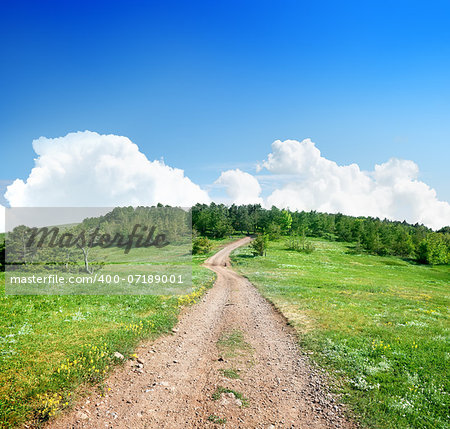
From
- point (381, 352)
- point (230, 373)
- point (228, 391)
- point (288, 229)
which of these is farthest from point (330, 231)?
point (228, 391)

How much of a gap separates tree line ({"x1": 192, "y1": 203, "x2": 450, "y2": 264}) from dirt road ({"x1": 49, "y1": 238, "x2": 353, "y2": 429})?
76738mm

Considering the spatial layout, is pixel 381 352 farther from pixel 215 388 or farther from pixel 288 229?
pixel 288 229

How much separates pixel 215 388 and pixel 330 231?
5672 inches

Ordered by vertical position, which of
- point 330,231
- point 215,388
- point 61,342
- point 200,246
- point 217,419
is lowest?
point 200,246

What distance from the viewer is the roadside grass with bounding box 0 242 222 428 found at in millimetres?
8148

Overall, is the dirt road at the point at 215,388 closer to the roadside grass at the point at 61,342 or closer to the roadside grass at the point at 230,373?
the roadside grass at the point at 230,373

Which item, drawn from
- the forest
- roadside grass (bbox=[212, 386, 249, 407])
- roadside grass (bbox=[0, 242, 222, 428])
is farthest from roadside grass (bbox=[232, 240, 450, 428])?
the forest

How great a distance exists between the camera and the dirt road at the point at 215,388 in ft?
26.9

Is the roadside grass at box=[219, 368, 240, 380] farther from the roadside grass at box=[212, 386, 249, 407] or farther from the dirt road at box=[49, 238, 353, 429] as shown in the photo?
the roadside grass at box=[212, 386, 249, 407]

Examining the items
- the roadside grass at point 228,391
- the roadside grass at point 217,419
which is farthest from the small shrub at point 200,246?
the roadside grass at point 217,419

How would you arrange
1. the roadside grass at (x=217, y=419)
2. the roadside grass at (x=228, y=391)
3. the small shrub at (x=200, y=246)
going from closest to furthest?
the roadside grass at (x=217, y=419) < the roadside grass at (x=228, y=391) < the small shrub at (x=200, y=246)

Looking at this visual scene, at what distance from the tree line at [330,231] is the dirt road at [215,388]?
76738 mm

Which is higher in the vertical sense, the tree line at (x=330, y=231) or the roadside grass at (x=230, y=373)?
the tree line at (x=330, y=231)

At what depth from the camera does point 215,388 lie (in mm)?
9906
